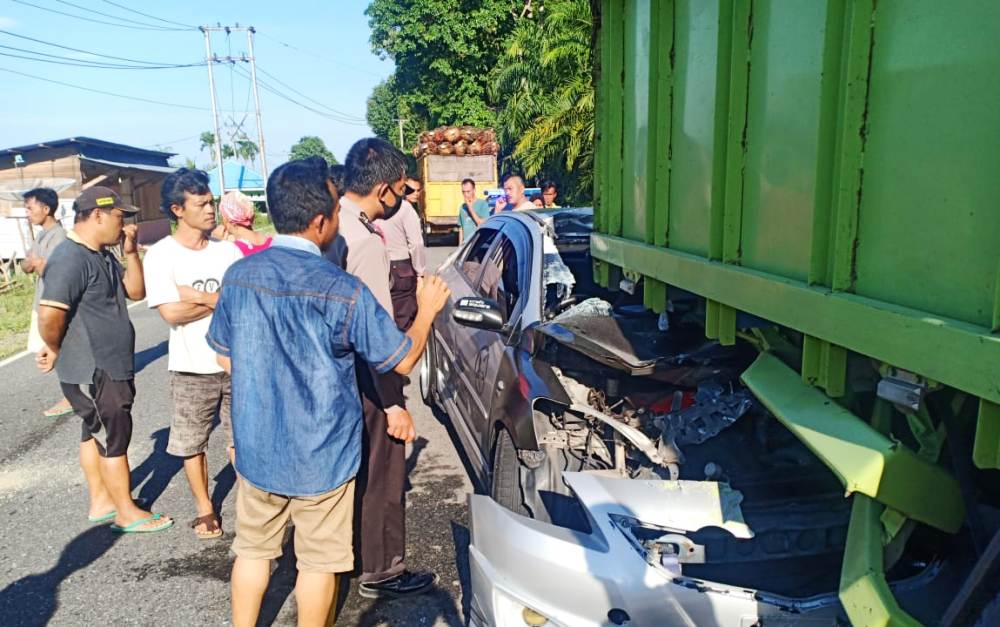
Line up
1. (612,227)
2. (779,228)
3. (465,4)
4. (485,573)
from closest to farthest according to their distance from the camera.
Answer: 1. (779,228)
2. (485,573)
3. (612,227)
4. (465,4)

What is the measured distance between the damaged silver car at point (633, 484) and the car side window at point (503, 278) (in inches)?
2.2

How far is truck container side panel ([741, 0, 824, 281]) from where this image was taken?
180 centimetres

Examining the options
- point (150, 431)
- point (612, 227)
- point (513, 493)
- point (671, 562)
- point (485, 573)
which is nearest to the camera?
point (671, 562)

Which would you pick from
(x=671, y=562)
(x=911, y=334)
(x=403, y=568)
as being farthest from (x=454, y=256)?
(x=911, y=334)

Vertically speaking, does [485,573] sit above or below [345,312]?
below

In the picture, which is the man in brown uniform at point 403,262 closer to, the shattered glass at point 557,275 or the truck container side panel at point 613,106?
the shattered glass at point 557,275

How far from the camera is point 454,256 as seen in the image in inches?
242

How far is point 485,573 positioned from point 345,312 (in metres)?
0.97

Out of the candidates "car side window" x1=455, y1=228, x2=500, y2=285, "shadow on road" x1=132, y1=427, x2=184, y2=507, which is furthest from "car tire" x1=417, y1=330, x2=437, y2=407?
"shadow on road" x1=132, y1=427, x2=184, y2=507

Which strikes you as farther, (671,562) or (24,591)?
(24,591)

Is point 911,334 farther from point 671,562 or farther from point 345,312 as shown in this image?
point 345,312

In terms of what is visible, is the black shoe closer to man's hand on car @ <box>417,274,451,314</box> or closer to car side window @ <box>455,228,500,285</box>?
man's hand on car @ <box>417,274,451,314</box>

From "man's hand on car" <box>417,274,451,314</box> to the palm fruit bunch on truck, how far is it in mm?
18882

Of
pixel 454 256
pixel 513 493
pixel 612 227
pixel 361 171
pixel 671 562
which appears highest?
pixel 361 171
